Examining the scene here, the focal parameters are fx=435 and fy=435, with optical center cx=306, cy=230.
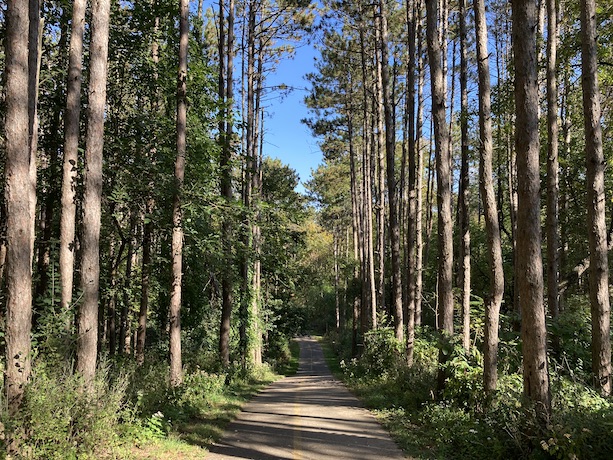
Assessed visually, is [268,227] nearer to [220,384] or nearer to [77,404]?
[220,384]

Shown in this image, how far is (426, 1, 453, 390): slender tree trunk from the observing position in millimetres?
9930

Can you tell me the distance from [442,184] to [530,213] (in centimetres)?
408

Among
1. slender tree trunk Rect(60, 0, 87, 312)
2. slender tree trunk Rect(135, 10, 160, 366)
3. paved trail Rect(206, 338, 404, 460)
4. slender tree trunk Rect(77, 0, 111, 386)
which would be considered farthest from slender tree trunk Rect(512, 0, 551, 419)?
slender tree trunk Rect(135, 10, 160, 366)

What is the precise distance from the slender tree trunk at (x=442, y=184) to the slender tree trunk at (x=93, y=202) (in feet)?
22.8

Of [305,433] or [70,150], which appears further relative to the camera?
[70,150]

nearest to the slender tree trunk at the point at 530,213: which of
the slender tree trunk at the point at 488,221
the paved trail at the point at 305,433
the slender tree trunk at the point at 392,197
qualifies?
the slender tree trunk at the point at 488,221

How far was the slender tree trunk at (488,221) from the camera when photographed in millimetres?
8195

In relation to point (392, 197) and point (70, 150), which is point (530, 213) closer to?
point (70, 150)

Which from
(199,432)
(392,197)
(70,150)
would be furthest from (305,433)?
(392,197)

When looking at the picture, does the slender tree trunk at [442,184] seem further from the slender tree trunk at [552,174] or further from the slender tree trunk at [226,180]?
the slender tree trunk at [226,180]

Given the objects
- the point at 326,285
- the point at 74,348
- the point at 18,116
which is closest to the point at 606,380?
the point at 74,348

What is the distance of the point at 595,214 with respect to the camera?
8766 millimetres

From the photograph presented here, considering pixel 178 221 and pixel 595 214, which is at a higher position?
pixel 178 221

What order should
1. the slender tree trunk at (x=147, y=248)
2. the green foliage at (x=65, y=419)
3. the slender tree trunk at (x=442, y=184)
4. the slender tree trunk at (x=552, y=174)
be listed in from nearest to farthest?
the green foliage at (x=65, y=419) < the slender tree trunk at (x=442, y=184) < the slender tree trunk at (x=552, y=174) < the slender tree trunk at (x=147, y=248)
